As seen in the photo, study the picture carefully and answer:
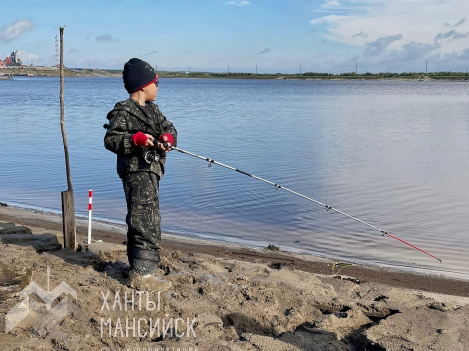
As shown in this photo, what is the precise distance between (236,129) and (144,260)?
22739 mm

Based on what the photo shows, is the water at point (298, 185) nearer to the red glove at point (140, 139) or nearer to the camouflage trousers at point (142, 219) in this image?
the camouflage trousers at point (142, 219)

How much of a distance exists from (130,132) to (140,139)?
351mm

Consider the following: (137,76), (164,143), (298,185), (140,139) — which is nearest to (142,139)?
(140,139)

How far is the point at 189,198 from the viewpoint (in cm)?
1234

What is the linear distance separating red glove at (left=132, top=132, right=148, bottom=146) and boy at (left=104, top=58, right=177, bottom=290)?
14cm

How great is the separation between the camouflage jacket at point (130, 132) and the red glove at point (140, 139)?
11 cm

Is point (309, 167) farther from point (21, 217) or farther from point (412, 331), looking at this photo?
point (412, 331)

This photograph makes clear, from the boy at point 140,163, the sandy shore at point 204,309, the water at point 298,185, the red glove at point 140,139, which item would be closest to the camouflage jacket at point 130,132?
the boy at point 140,163


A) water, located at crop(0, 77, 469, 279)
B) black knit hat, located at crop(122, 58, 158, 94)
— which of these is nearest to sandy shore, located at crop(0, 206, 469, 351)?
black knit hat, located at crop(122, 58, 158, 94)

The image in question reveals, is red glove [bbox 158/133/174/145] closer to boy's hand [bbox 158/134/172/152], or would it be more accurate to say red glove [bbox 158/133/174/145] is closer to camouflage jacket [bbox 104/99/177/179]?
boy's hand [bbox 158/134/172/152]

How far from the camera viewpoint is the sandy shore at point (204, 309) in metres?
4.22

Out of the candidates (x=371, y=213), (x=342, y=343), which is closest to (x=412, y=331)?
(x=342, y=343)

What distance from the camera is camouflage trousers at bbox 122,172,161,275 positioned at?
5.09 metres

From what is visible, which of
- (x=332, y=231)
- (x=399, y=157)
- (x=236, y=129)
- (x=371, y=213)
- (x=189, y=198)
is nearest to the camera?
(x=332, y=231)
